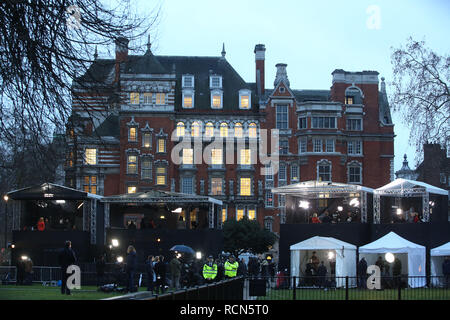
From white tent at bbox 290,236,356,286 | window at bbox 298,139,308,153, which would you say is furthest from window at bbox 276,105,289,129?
white tent at bbox 290,236,356,286

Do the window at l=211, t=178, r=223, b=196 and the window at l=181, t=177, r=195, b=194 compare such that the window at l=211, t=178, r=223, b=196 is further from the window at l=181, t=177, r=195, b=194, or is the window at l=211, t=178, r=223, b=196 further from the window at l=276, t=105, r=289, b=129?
the window at l=276, t=105, r=289, b=129

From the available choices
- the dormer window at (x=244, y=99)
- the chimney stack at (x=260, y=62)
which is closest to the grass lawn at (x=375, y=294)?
the dormer window at (x=244, y=99)

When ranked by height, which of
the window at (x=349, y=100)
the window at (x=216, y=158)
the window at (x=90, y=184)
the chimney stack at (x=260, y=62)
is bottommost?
the window at (x=90, y=184)

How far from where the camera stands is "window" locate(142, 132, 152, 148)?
6600 cm

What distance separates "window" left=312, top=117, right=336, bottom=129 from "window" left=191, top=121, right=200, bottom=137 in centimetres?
1059

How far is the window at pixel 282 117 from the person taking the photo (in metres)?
68.8

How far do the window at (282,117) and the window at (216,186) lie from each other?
24.4 feet

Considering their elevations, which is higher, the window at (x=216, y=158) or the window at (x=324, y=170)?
the window at (x=216, y=158)

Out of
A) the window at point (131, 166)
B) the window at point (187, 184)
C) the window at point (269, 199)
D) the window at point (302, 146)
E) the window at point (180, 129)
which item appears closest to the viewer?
the window at point (131, 166)

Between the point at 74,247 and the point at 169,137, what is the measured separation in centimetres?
2772

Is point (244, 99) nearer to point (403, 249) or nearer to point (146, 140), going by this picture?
point (146, 140)

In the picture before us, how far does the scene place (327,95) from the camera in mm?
75750

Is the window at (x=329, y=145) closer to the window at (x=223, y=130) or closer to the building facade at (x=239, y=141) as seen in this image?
the building facade at (x=239, y=141)

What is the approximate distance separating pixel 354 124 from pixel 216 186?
14447 millimetres
